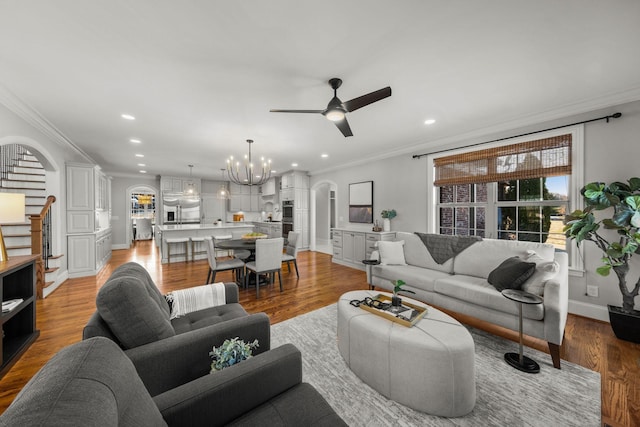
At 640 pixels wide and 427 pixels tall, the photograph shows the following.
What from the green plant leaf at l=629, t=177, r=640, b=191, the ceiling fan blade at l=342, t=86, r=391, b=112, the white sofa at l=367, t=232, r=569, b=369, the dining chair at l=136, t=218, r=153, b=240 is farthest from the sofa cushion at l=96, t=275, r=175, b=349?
the dining chair at l=136, t=218, r=153, b=240

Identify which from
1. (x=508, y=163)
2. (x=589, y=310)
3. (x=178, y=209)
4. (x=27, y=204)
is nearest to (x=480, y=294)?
(x=589, y=310)

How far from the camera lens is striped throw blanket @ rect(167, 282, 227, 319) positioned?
2.01 metres

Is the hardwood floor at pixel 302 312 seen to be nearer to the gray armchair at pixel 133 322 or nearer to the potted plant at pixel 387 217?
the potted plant at pixel 387 217

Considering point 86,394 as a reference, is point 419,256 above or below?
below

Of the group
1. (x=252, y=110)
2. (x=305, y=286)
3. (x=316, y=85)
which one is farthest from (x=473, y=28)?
(x=305, y=286)

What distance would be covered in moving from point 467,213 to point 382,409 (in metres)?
3.67

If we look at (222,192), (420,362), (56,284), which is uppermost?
(222,192)

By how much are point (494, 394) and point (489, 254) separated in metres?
1.71

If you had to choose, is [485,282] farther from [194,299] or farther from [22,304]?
[22,304]

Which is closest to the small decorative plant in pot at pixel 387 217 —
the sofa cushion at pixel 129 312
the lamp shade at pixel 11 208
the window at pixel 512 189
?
the window at pixel 512 189

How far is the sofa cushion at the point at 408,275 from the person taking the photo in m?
3.00

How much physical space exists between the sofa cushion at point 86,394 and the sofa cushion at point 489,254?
337 cm

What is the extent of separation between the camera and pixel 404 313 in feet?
6.38

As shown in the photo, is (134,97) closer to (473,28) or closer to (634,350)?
(473,28)
